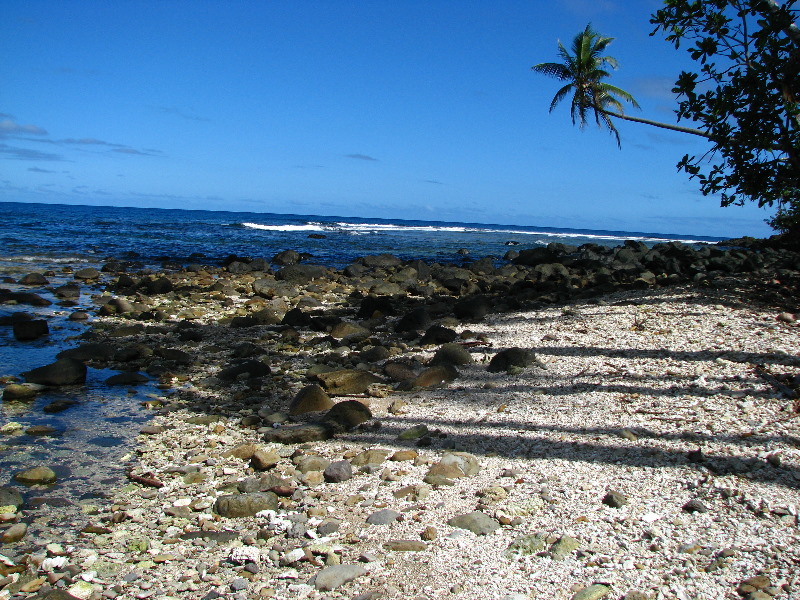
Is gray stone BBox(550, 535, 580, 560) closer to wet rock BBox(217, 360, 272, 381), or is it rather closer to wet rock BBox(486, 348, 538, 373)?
wet rock BBox(486, 348, 538, 373)

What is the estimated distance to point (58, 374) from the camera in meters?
6.63

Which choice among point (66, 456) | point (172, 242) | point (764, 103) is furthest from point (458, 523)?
point (172, 242)

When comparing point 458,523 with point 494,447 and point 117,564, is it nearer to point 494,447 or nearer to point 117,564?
point 494,447

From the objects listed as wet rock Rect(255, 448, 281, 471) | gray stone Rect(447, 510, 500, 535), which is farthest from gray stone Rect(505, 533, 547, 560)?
→ wet rock Rect(255, 448, 281, 471)

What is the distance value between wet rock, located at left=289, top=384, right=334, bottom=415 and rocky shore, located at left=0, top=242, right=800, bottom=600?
2cm

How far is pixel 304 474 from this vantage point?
14.5 feet

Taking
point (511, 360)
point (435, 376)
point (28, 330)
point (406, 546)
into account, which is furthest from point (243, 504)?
point (28, 330)

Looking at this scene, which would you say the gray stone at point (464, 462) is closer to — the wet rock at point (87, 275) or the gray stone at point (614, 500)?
the gray stone at point (614, 500)

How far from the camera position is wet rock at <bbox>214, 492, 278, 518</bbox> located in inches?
151

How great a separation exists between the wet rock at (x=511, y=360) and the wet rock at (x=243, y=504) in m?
3.55

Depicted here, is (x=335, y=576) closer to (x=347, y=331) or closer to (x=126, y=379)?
(x=126, y=379)

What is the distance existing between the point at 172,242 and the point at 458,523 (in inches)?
1236

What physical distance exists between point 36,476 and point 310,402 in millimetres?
2403

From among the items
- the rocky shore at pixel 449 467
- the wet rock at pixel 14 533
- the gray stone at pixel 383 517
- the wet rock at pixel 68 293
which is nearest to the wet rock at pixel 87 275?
the wet rock at pixel 68 293
